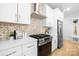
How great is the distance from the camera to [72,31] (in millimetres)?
1403

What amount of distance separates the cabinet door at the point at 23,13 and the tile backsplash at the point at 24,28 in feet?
0.43

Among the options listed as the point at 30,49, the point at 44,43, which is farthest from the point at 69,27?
the point at 30,49

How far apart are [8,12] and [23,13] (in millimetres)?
392

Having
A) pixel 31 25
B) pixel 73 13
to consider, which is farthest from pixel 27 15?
pixel 73 13

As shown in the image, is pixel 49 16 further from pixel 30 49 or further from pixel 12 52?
pixel 12 52

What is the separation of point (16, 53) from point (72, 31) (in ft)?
2.76

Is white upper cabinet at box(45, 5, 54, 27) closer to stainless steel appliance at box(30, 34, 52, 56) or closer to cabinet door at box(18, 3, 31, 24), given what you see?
stainless steel appliance at box(30, 34, 52, 56)

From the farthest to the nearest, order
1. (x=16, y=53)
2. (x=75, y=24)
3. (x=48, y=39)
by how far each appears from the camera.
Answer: (x=48, y=39) → (x=75, y=24) → (x=16, y=53)

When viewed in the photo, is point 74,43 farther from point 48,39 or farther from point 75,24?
point 48,39

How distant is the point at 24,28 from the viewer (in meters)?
1.98

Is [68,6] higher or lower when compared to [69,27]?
higher

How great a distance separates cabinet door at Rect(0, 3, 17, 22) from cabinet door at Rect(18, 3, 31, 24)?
0.42 feet

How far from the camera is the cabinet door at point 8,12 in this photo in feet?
4.20

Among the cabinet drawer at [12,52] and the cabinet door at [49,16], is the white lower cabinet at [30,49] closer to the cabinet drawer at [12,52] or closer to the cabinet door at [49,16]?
the cabinet drawer at [12,52]
